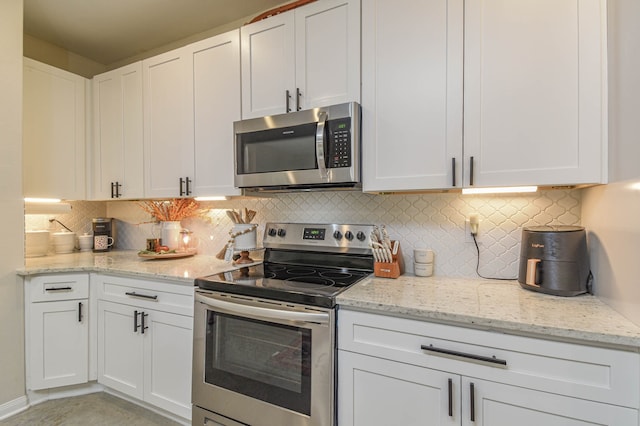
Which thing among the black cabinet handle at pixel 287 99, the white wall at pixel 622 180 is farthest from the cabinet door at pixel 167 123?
the white wall at pixel 622 180

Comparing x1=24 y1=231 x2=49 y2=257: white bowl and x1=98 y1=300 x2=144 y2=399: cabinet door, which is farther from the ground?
x1=24 y1=231 x2=49 y2=257: white bowl

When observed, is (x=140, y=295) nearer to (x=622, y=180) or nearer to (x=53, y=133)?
(x=53, y=133)

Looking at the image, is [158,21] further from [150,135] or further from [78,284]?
[78,284]

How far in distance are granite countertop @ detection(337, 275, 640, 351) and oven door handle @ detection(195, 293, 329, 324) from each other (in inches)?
4.9

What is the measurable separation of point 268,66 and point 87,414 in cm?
244

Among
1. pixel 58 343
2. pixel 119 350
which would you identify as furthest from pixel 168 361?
pixel 58 343

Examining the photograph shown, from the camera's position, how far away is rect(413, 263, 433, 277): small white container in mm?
1709

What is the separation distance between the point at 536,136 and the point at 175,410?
2.29 metres

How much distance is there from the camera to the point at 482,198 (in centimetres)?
167

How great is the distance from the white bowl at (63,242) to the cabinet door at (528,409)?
3127 millimetres

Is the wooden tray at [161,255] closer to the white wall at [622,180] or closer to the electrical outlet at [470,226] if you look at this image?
the electrical outlet at [470,226]

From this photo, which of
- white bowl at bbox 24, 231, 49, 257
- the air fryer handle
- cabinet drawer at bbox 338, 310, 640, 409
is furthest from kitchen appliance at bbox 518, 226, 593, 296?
white bowl at bbox 24, 231, 49, 257

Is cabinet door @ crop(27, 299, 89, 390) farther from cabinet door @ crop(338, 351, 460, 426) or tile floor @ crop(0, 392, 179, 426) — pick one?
cabinet door @ crop(338, 351, 460, 426)

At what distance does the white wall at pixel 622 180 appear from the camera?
3.32ft
